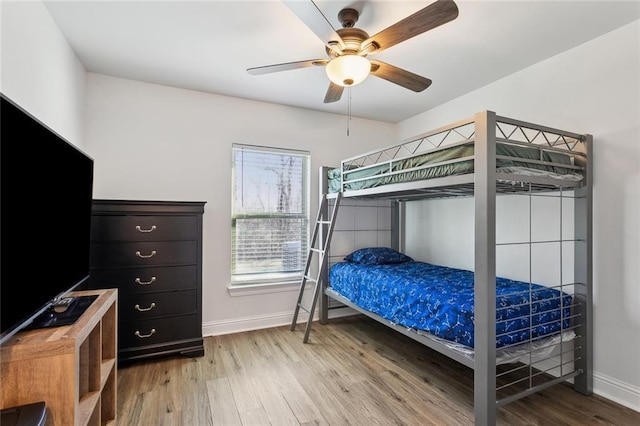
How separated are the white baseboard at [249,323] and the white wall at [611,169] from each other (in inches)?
96.5

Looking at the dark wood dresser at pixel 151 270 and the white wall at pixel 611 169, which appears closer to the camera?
the white wall at pixel 611 169

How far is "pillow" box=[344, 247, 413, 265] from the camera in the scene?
331 centimetres

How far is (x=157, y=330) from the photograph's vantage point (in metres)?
2.50

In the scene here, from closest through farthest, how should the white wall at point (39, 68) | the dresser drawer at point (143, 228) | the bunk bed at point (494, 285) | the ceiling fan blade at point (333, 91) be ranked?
the white wall at point (39, 68), the bunk bed at point (494, 285), the ceiling fan blade at point (333, 91), the dresser drawer at point (143, 228)

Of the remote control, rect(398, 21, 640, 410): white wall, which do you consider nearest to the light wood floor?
rect(398, 21, 640, 410): white wall

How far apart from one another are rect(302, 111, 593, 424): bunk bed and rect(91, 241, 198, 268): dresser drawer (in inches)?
60.9

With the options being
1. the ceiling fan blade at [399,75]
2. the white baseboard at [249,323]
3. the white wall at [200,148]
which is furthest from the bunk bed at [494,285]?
the white wall at [200,148]

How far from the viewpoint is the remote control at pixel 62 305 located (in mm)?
1360

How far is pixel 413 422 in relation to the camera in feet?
5.90

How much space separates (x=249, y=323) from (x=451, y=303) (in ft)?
7.06

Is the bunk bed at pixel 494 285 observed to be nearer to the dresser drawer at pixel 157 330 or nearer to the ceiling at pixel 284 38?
the ceiling at pixel 284 38

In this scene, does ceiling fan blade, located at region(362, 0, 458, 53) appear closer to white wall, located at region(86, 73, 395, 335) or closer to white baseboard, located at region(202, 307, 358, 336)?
white wall, located at region(86, 73, 395, 335)

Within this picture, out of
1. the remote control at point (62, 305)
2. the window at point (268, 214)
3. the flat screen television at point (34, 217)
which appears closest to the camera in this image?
the flat screen television at point (34, 217)

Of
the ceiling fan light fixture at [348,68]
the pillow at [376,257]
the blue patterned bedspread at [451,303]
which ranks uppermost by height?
the ceiling fan light fixture at [348,68]
